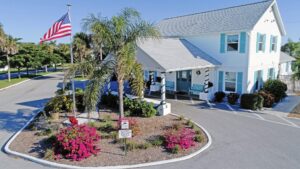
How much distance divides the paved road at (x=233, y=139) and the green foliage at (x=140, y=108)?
230 cm

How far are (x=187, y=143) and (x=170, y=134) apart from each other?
2.61 feet

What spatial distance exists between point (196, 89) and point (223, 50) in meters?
4.05

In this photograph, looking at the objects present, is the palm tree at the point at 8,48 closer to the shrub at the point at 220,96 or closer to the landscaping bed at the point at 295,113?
the shrub at the point at 220,96

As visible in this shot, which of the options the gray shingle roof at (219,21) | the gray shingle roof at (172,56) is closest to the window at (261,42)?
the gray shingle roof at (219,21)

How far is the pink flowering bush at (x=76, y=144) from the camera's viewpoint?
26.5 ft

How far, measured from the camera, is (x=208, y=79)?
18219 millimetres

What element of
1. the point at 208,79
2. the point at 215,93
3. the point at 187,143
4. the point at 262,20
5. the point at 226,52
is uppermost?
the point at 262,20

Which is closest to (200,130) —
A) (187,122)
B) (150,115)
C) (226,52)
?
(187,122)

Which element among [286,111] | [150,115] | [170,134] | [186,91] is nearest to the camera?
[170,134]

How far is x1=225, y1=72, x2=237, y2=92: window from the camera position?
1825 cm

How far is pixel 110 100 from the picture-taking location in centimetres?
1585

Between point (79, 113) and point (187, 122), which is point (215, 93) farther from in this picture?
point (79, 113)

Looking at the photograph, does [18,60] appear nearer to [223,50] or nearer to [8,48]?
[8,48]

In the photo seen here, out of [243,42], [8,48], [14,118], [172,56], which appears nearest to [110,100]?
A: [172,56]
